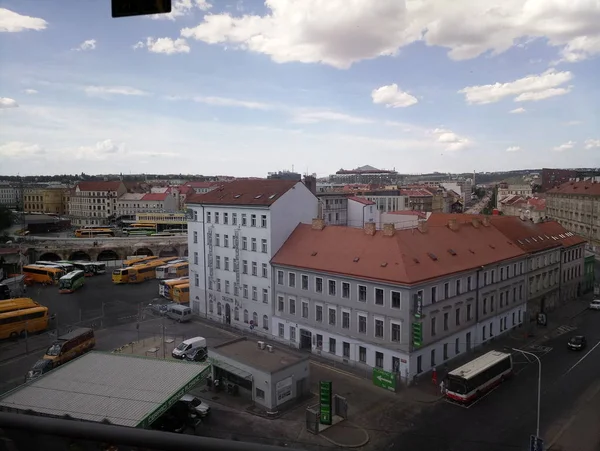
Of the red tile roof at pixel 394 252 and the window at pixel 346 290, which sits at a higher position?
the red tile roof at pixel 394 252

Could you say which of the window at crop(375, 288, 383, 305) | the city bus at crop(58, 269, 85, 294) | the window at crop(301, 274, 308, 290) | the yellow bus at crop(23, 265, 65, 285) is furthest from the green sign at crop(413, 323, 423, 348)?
the yellow bus at crop(23, 265, 65, 285)

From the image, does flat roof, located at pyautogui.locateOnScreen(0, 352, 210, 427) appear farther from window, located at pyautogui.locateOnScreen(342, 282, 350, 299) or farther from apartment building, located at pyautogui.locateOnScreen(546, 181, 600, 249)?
apartment building, located at pyautogui.locateOnScreen(546, 181, 600, 249)

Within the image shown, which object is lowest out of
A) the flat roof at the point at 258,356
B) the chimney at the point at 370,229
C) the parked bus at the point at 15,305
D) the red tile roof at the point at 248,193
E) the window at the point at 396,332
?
the parked bus at the point at 15,305

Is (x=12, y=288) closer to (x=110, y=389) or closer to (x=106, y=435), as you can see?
(x=110, y=389)

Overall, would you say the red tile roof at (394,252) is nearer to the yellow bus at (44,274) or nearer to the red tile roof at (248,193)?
the red tile roof at (248,193)

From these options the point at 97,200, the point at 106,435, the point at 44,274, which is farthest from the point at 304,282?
the point at 97,200

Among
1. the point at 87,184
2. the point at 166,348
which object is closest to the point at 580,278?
the point at 166,348

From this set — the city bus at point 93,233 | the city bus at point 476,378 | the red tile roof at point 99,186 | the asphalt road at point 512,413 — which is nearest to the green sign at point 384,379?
the asphalt road at point 512,413
